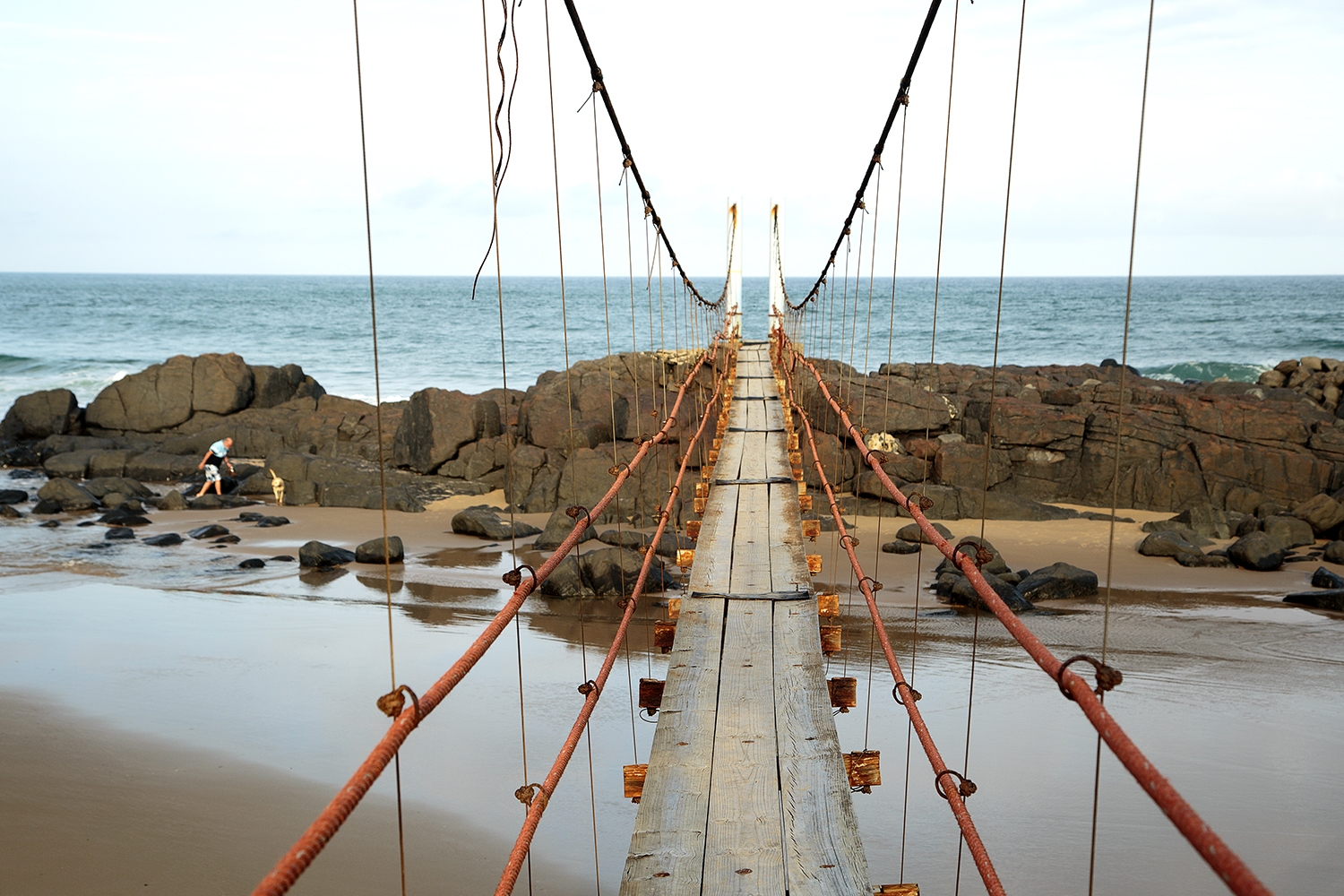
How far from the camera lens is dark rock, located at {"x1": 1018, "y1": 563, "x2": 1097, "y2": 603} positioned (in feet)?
21.1

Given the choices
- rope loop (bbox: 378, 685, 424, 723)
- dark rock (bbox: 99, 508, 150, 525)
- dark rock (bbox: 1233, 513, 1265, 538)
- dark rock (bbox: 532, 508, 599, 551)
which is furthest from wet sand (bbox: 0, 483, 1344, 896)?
rope loop (bbox: 378, 685, 424, 723)

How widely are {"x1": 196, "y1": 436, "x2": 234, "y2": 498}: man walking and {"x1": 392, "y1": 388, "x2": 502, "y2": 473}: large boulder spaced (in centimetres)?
181

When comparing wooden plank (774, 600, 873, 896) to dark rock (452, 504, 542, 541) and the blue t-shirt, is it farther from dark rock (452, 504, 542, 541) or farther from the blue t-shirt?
the blue t-shirt

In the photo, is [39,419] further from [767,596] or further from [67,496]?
[767,596]

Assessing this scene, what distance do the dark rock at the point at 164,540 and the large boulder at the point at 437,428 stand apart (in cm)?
296

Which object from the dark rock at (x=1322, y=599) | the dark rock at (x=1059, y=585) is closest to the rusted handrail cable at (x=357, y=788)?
the dark rock at (x=1059, y=585)

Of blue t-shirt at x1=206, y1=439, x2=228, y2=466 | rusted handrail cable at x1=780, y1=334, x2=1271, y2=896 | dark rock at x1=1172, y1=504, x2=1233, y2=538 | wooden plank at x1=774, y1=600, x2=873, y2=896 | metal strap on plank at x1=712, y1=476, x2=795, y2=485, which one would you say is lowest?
dark rock at x1=1172, y1=504, x2=1233, y2=538

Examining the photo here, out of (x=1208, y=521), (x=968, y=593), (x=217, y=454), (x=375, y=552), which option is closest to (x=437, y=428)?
(x=217, y=454)

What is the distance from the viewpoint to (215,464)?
10.5 m

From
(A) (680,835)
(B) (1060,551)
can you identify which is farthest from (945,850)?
(B) (1060,551)

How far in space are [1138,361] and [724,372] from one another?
22718 millimetres

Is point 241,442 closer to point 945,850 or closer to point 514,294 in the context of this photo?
point 945,850

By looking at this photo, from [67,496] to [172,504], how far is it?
1.05 m

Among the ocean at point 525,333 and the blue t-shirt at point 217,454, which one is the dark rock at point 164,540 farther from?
the ocean at point 525,333
